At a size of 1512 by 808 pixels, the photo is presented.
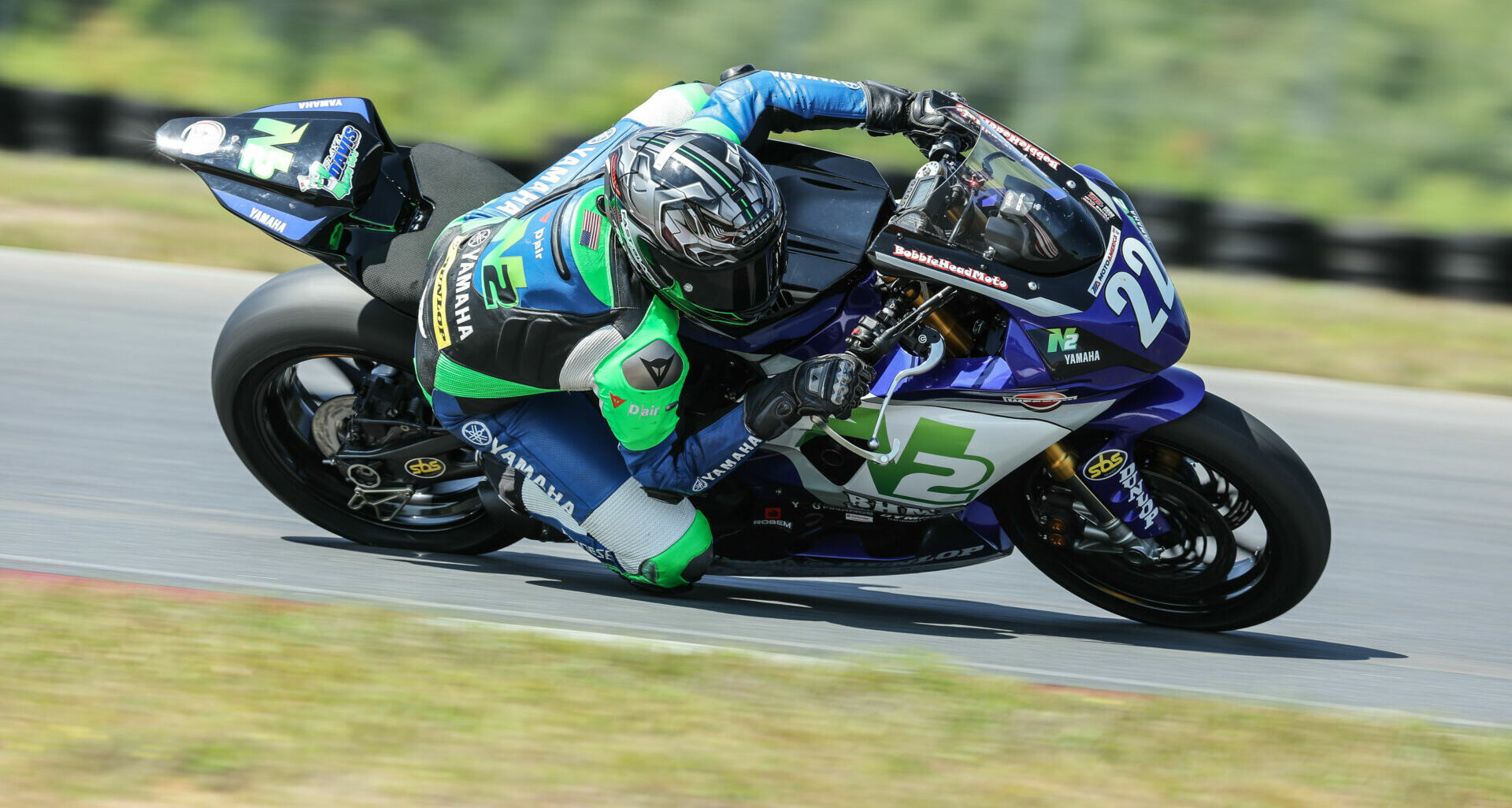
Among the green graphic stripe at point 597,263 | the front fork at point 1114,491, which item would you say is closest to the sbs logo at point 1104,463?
the front fork at point 1114,491

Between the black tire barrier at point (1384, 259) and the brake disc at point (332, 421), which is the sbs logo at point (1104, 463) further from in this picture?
the black tire barrier at point (1384, 259)

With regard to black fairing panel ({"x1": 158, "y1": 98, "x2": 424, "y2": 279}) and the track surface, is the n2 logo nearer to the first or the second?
the track surface

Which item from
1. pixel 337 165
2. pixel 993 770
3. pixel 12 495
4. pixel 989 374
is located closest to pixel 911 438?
pixel 989 374

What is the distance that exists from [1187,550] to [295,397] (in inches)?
108

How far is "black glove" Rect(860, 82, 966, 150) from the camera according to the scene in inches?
→ 162

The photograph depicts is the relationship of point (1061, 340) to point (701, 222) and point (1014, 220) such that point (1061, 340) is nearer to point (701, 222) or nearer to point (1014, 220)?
point (1014, 220)

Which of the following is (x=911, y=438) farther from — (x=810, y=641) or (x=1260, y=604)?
(x=1260, y=604)

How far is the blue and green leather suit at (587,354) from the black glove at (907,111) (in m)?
0.05

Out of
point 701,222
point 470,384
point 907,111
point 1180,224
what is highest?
point 1180,224

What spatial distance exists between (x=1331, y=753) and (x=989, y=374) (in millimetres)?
1198

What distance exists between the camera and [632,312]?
3727mm

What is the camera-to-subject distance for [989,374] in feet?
12.3

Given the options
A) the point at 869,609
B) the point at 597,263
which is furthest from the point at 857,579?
the point at 597,263

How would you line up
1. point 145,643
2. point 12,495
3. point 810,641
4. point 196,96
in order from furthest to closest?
point 196,96, point 12,495, point 810,641, point 145,643
